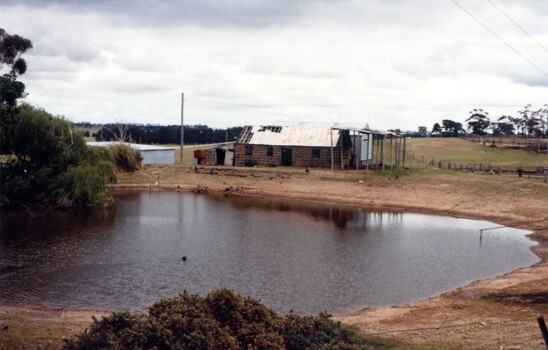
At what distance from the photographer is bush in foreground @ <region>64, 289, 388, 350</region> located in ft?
41.1

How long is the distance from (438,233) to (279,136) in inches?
1267

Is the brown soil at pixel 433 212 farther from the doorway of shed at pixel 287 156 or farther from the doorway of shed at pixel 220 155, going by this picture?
the doorway of shed at pixel 220 155

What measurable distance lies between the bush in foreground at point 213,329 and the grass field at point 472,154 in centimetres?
6493

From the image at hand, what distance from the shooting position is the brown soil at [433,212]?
15.9 m

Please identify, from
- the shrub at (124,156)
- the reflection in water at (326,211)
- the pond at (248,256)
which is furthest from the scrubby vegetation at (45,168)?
the shrub at (124,156)

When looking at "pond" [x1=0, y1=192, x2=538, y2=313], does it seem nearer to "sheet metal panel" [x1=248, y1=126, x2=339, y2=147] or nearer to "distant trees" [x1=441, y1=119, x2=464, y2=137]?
"sheet metal panel" [x1=248, y1=126, x2=339, y2=147]

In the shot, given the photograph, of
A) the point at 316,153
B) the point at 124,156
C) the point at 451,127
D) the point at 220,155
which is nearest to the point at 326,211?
the point at 316,153

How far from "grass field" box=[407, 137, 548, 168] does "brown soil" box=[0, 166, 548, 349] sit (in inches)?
991

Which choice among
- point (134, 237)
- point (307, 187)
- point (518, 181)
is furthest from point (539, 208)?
point (134, 237)

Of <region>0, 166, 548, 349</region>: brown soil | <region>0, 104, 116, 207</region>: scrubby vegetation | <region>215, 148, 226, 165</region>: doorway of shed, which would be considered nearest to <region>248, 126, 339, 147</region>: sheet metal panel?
<region>215, 148, 226, 165</region>: doorway of shed

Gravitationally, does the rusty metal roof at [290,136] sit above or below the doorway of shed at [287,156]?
above

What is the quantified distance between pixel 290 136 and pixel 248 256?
3827cm

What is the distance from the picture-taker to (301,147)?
208 feet

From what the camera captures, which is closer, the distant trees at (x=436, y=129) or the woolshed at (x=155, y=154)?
the woolshed at (x=155, y=154)
